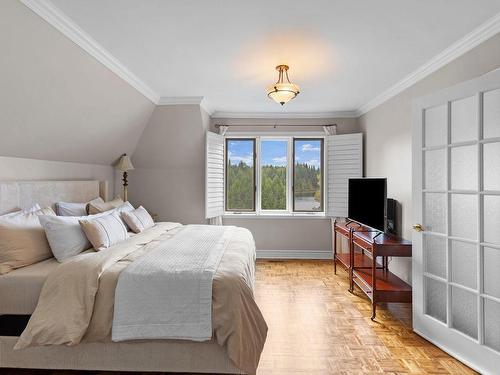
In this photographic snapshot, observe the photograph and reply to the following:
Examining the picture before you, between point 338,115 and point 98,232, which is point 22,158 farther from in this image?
point 338,115

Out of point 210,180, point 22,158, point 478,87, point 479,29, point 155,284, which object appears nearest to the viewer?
point 155,284

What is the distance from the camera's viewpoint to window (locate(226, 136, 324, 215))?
5395mm

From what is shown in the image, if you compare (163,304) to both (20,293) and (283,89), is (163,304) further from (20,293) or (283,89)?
(283,89)

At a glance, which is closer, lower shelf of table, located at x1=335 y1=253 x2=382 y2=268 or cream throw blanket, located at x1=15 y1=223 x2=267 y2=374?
cream throw blanket, located at x1=15 y1=223 x2=267 y2=374

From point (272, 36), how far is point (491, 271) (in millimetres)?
2386

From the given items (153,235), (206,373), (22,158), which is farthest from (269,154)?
(206,373)

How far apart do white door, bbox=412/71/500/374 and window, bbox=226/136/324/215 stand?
2.62m

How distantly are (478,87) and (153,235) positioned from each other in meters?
3.08

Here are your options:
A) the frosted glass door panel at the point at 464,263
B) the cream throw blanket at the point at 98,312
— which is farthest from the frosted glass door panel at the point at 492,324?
the cream throw blanket at the point at 98,312

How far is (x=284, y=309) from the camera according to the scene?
10.6 ft

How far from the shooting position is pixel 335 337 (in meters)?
2.69

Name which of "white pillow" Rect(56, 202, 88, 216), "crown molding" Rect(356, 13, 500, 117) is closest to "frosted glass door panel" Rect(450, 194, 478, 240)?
"crown molding" Rect(356, 13, 500, 117)

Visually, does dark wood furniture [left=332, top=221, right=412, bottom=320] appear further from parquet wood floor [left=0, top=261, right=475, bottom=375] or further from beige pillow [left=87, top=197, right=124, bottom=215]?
beige pillow [left=87, top=197, right=124, bottom=215]

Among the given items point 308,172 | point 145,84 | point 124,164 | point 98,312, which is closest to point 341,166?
point 308,172
